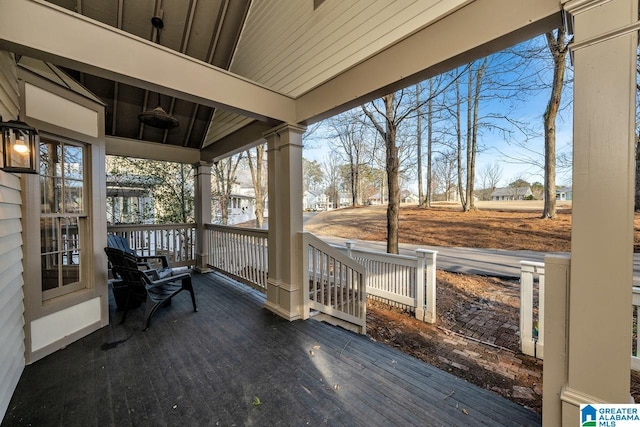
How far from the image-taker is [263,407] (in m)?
1.78

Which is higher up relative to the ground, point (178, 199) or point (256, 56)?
point (256, 56)

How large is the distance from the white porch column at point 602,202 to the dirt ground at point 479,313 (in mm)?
1721

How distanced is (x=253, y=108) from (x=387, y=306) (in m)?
4.05

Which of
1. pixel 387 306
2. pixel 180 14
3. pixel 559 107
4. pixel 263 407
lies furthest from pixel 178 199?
pixel 559 107

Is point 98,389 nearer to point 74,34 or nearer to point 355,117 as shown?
point 74,34

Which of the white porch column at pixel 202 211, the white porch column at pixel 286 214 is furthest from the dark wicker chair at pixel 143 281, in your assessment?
the white porch column at pixel 202 211

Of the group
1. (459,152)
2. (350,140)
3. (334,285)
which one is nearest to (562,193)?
(459,152)

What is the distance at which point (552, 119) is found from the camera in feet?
19.2

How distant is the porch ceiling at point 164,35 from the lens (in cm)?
343

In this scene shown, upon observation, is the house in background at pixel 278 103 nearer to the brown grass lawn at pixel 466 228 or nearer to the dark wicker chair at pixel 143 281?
the dark wicker chair at pixel 143 281

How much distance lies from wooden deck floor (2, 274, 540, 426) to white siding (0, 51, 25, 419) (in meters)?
0.18

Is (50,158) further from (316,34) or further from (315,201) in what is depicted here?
(315,201)

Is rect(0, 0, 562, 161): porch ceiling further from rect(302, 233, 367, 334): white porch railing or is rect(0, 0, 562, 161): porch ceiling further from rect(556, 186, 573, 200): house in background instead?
rect(556, 186, 573, 200): house in background
